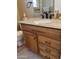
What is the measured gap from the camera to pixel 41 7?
307cm

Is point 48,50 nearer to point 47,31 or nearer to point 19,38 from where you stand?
point 47,31

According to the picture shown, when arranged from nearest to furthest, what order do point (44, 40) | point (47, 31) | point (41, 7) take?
point (47, 31), point (44, 40), point (41, 7)

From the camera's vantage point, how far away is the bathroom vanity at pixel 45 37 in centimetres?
196

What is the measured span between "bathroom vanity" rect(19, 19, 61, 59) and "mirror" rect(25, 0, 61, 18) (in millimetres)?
503

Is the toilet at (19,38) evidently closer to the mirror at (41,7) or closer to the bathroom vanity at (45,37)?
the bathroom vanity at (45,37)

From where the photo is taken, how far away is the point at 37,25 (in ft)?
7.66


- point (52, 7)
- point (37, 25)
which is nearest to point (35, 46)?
point (37, 25)

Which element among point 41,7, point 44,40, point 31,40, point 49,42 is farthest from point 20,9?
point 49,42

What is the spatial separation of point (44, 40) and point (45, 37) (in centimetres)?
7

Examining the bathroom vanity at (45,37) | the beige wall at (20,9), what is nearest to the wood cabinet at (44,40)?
the bathroom vanity at (45,37)
